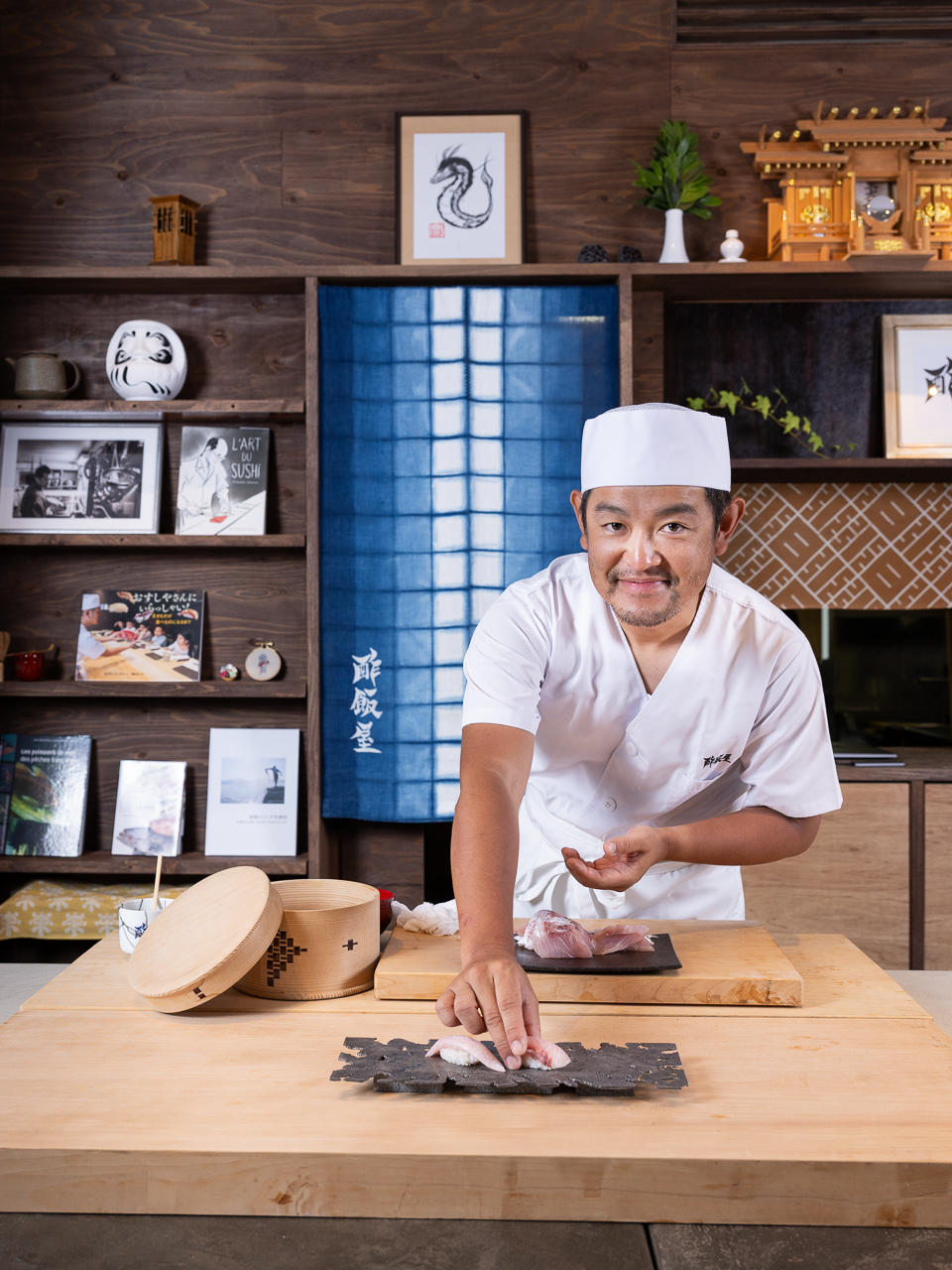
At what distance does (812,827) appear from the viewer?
5.91ft

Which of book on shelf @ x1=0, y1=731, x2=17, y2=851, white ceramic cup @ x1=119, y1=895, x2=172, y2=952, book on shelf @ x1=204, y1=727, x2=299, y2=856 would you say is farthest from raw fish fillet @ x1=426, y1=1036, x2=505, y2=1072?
book on shelf @ x1=0, y1=731, x2=17, y2=851

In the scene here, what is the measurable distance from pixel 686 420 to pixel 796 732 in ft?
1.75

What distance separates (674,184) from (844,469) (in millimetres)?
1048

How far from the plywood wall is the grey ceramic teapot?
16.2 inches

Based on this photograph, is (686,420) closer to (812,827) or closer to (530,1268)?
(812,827)

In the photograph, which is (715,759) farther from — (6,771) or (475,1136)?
(6,771)

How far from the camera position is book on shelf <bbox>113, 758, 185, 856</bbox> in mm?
3629

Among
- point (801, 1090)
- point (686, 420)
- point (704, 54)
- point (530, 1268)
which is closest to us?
point (530, 1268)

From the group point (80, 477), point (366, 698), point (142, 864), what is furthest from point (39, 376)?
point (142, 864)

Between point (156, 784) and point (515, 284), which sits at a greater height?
point (515, 284)

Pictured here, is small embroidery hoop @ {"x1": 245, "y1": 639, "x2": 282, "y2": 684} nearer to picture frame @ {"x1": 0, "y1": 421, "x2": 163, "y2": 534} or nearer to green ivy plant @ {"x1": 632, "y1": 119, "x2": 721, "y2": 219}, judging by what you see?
picture frame @ {"x1": 0, "y1": 421, "x2": 163, "y2": 534}

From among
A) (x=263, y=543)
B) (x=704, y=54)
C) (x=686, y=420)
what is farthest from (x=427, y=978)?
(x=704, y=54)

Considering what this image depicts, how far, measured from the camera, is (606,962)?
4.56 ft

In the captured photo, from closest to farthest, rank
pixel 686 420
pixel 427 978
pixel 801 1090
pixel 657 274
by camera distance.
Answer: pixel 801 1090, pixel 427 978, pixel 686 420, pixel 657 274
